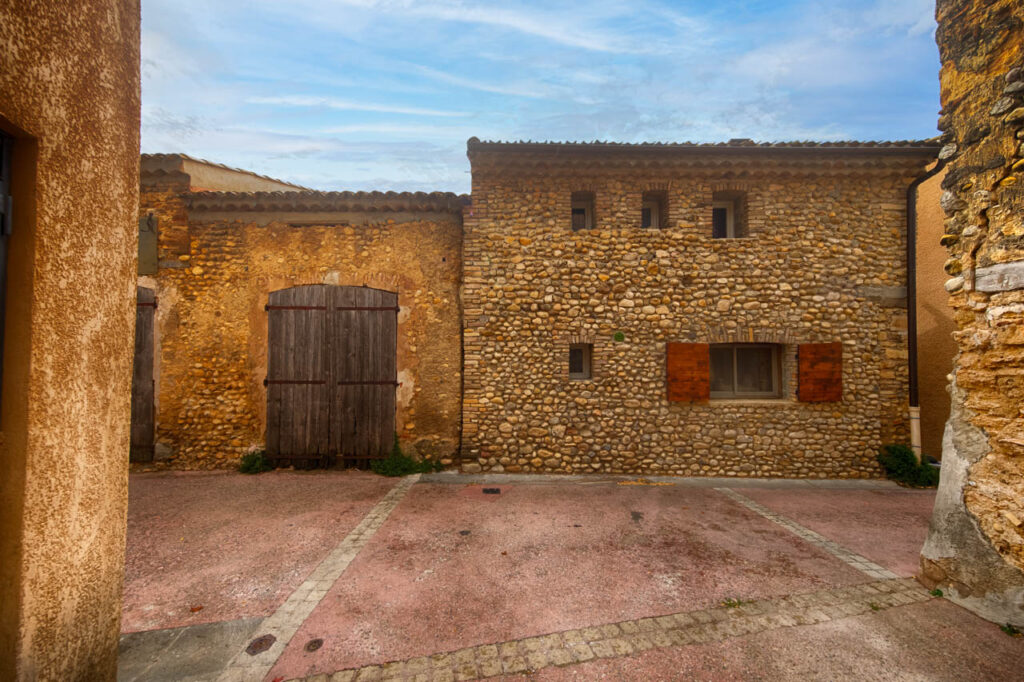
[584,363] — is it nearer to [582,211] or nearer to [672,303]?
[672,303]

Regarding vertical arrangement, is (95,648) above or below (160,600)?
above

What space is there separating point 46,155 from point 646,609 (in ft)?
14.2

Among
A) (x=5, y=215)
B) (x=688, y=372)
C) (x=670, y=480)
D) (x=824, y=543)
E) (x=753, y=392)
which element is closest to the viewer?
(x=5, y=215)

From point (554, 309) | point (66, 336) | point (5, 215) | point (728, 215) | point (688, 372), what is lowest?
point (688, 372)

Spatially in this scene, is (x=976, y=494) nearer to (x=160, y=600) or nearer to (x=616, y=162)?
(x=616, y=162)

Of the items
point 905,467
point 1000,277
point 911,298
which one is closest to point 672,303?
point 1000,277

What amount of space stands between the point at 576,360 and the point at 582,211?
2.62 meters

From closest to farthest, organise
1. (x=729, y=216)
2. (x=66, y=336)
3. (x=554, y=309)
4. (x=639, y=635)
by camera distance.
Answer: (x=66, y=336)
(x=639, y=635)
(x=554, y=309)
(x=729, y=216)

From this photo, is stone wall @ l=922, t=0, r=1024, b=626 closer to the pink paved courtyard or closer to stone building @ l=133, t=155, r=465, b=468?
the pink paved courtyard

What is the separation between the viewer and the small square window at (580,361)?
6.75m

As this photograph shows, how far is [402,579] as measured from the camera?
11.4 feet

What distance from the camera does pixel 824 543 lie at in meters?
4.22

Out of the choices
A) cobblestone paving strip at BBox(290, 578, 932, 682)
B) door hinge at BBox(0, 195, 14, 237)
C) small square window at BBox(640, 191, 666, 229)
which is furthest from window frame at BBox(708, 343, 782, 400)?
door hinge at BBox(0, 195, 14, 237)

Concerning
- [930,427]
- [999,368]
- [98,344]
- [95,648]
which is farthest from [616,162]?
[930,427]
